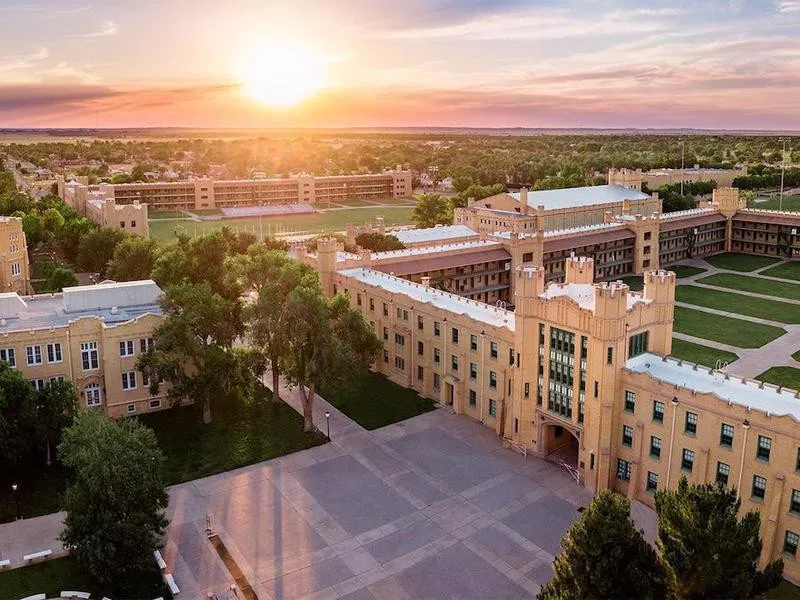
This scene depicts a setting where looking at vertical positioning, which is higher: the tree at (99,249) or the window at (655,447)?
the tree at (99,249)

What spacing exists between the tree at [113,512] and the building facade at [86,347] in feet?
60.8

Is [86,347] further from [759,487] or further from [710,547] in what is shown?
[759,487]

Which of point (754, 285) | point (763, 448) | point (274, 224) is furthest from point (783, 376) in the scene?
point (274, 224)

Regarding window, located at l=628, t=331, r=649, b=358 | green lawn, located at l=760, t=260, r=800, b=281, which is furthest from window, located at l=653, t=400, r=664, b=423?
green lawn, located at l=760, t=260, r=800, b=281

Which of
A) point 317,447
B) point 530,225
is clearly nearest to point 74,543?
point 317,447

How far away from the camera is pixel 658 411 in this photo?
47.2 metres

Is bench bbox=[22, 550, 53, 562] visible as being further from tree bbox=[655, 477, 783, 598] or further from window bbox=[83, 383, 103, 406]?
tree bbox=[655, 477, 783, 598]

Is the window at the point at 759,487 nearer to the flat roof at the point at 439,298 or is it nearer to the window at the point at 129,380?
the flat roof at the point at 439,298

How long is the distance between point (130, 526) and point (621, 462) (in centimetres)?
3194

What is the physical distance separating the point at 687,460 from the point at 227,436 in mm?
34413

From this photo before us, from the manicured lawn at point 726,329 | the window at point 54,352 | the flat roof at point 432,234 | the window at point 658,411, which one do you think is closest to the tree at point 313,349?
the window at point 54,352

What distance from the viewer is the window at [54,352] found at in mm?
57312

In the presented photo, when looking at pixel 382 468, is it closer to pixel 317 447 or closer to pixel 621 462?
pixel 317 447

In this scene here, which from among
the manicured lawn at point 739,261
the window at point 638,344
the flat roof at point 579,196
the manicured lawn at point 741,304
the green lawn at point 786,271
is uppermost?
the flat roof at point 579,196
